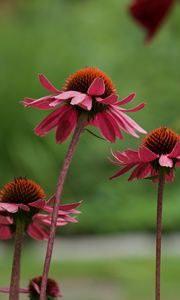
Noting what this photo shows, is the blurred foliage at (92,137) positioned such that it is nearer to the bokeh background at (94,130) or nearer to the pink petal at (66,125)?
the bokeh background at (94,130)

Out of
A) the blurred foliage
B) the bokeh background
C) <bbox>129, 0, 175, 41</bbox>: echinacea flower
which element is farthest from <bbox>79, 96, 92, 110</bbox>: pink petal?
the blurred foliage

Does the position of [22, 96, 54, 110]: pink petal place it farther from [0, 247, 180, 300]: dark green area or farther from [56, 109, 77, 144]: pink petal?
[0, 247, 180, 300]: dark green area

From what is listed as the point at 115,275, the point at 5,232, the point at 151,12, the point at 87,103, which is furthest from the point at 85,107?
the point at 115,275

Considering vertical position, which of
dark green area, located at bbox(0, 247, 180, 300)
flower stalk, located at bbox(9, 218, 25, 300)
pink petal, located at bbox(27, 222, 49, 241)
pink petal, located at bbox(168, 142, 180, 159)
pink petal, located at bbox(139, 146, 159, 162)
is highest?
dark green area, located at bbox(0, 247, 180, 300)

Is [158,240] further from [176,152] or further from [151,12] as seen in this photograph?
[151,12]

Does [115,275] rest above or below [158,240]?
above

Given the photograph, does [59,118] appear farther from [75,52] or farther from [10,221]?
[75,52]

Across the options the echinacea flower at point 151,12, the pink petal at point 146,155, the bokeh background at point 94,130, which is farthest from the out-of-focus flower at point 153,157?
the bokeh background at point 94,130
